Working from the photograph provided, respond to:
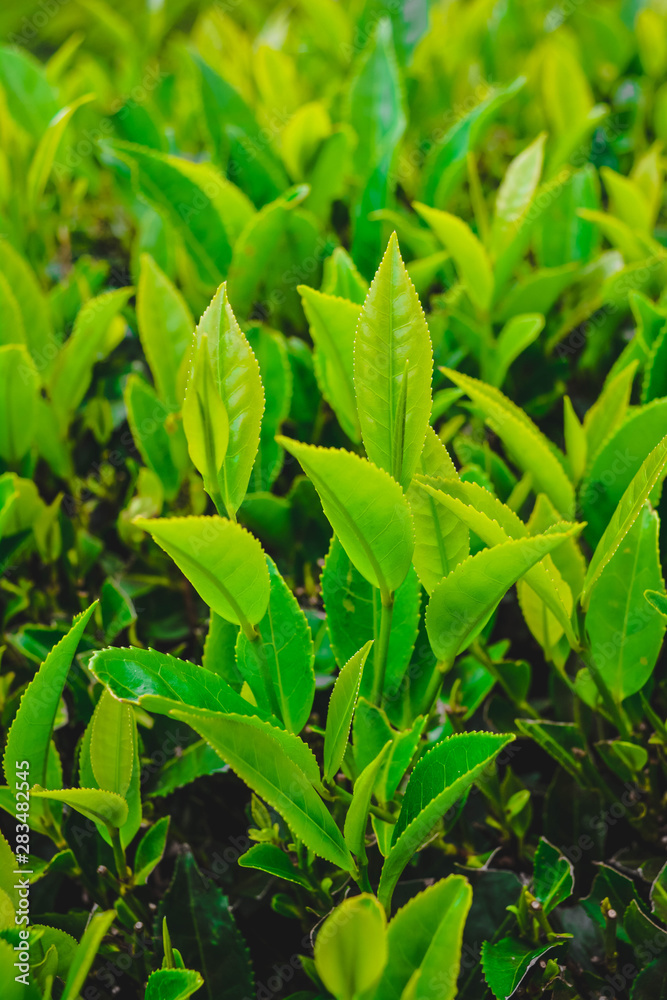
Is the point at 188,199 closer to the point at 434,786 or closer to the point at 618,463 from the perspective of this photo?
the point at 618,463

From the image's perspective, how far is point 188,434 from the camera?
0.83 meters

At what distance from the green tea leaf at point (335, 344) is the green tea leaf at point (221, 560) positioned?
35cm

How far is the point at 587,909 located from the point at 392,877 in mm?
337

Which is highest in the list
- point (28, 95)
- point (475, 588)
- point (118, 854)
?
point (28, 95)

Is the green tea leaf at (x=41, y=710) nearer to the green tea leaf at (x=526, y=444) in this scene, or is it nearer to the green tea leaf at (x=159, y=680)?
the green tea leaf at (x=159, y=680)

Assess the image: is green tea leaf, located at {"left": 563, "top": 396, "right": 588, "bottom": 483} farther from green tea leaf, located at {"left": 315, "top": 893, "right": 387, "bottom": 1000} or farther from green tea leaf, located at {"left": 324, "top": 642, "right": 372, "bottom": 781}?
green tea leaf, located at {"left": 315, "top": 893, "right": 387, "bottom": 1000}

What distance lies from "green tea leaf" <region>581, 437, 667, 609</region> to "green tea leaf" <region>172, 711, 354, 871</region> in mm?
380

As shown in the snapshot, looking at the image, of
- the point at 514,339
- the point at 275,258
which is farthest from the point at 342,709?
the point at 275,258

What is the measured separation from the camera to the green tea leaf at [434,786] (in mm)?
825

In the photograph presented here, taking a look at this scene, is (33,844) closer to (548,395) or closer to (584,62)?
(548,395)

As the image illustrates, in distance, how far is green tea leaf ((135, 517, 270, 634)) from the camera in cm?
77

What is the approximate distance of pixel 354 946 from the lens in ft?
2.15

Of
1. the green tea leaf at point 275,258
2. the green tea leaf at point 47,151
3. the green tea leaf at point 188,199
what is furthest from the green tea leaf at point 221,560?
the green tea leaf at point 47,151

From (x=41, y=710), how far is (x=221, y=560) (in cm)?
35
